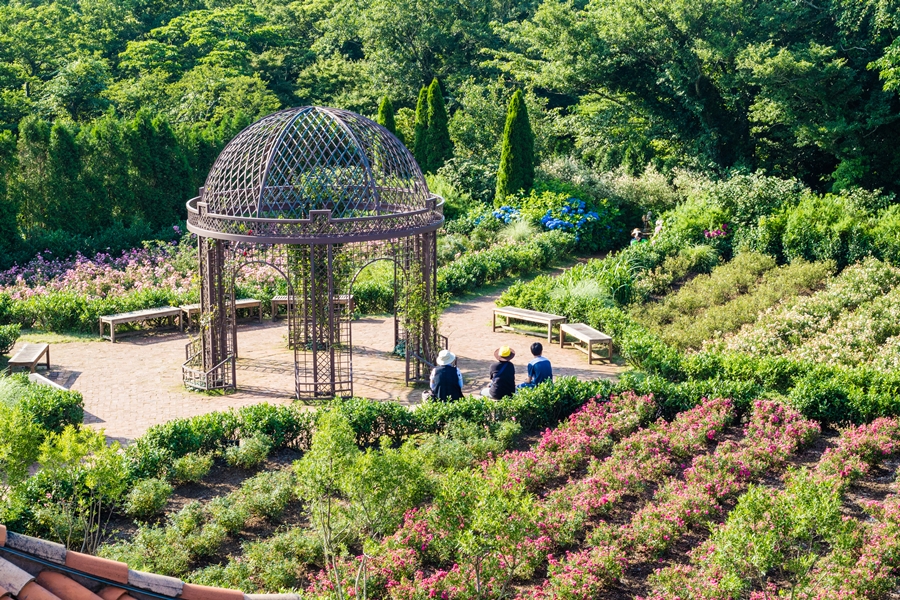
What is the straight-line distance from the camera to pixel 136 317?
56.3ft

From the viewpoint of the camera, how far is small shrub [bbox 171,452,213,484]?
10761mm

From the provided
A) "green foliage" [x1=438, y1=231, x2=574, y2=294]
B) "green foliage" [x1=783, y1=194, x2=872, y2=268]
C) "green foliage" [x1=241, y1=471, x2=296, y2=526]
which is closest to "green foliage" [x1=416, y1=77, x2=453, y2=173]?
"green foliage" [x1=438, y1=231, x2=574, y2=294]

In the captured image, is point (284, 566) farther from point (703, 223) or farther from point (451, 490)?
point (703, 223)

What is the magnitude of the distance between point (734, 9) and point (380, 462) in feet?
77.9

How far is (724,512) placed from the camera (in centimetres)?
1021

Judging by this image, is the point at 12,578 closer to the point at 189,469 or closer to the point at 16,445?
the point at 16,445

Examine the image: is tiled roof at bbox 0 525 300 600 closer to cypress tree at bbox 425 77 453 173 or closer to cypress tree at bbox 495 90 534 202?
cypress tree at bbox 495 90 534 202

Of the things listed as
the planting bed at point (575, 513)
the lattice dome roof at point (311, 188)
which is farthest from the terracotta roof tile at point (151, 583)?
the lattice dome roof at point (311, 188)

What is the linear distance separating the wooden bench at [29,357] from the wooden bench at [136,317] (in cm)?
146

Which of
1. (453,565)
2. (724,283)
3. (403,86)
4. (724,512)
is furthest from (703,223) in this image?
(403,86)

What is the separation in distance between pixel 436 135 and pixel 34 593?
2746 cm

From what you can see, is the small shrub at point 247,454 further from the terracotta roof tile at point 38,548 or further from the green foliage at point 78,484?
the terracotta roof tile at point 38,548

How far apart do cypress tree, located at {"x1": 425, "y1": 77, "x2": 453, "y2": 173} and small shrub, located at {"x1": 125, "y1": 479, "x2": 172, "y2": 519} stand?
2197 cm

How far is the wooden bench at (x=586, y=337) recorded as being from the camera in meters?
16.0
